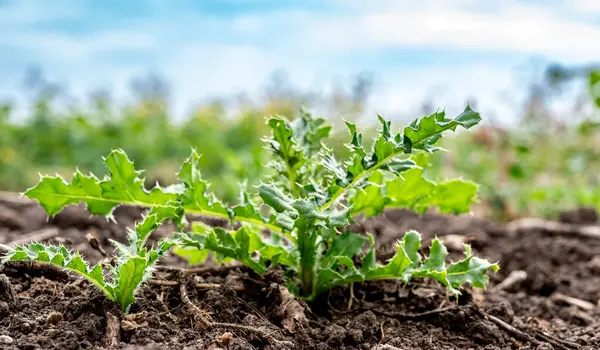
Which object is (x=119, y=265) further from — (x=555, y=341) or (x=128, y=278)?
(x=555, y=341)

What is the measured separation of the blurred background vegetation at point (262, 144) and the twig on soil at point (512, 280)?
2.58 meters

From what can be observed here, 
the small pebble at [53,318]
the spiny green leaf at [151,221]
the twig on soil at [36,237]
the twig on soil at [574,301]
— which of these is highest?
the spiny green leaf at [151,221]

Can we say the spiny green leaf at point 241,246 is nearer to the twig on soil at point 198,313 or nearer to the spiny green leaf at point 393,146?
the twig on soil at point 198,313

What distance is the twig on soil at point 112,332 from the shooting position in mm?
2346

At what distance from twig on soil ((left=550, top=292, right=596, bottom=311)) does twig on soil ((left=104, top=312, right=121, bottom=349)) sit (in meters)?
2.44

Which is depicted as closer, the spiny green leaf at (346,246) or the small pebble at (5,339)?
the small pebble at (5,339)

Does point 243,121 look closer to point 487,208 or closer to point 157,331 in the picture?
point 487,208

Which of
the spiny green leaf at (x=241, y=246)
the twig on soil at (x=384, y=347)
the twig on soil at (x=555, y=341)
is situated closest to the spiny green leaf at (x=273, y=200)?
the spiny green leaf at (x=241, y=246)

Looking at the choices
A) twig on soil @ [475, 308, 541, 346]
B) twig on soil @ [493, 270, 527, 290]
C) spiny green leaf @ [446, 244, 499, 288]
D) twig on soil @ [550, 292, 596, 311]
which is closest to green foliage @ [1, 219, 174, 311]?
spiny green leaf @ [446, 244, 499, 288]

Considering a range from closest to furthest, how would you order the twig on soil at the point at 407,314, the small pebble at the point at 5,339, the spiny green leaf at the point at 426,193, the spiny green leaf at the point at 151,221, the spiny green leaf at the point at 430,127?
1. the small pebble at the point at 5,339
2. the spiny green leaf at the point at 430,127
3. the spiny green leaf at the point at 151,221
4. the twig on soil at the point at 407,314
5. the spiny green leaf at the point at 426,193

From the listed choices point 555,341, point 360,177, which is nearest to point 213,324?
point 360,177

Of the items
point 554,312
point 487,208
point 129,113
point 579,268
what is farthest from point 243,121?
point 554,312

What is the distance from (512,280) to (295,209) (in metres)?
1.98

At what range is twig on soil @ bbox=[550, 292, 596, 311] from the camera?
3746 millimetres
